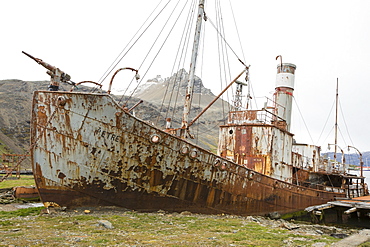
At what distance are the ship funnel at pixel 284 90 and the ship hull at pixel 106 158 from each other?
9.50 meters

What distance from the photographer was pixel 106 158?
10070 millimetres

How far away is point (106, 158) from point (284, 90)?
13563mm

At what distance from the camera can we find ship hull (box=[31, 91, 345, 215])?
989cm

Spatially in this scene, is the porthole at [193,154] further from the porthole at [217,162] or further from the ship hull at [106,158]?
the porthole at [217,162]

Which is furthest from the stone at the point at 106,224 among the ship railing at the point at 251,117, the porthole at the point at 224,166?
the ship railing at the point at 251,117

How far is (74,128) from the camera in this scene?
9.94m

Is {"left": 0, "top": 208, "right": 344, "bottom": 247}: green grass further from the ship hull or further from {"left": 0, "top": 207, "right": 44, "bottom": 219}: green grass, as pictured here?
the ship hull

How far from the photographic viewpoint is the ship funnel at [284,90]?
62.4 feet

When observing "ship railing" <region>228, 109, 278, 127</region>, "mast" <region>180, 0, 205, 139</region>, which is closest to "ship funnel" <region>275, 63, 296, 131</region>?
"ship railing" <region>228, 109, 278, 127</region>

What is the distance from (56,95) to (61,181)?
2921 millimetres

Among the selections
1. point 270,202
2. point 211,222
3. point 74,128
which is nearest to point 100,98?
point 74,128

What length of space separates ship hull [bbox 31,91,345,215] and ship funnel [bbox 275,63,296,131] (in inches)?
374

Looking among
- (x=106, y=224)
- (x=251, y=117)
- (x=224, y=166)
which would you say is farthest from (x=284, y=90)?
(x=106, y=224)

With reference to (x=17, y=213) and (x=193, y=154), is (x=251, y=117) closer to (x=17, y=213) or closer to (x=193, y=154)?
(x=193, y=154)
